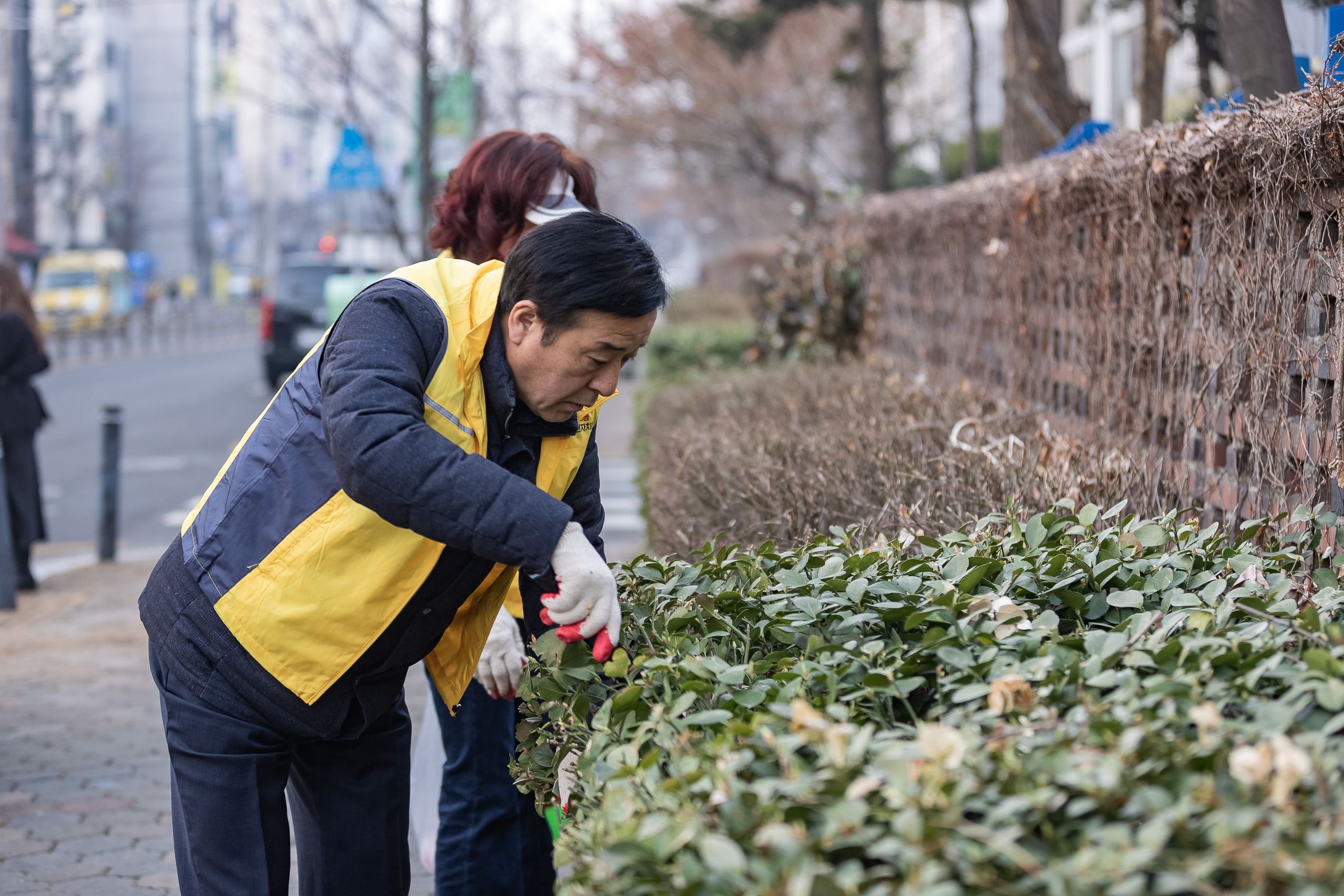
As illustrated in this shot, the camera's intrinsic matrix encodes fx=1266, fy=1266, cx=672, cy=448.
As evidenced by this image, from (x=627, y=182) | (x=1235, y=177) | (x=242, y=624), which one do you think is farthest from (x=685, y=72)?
(x=242, y=624)

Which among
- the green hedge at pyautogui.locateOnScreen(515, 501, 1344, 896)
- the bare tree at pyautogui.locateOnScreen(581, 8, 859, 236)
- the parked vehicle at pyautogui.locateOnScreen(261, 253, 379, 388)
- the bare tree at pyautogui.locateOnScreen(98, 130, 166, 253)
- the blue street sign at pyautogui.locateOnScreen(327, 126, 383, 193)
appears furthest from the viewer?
the bare tree at pyautogui.locateOnScreen(98, 130, 166, 253)

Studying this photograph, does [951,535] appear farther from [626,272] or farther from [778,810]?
[778,810]

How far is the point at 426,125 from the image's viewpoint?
1159 cm

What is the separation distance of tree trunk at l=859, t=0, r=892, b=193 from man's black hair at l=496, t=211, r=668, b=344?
13.5 m

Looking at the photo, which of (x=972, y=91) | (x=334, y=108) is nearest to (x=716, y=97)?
(x=334, y=108)

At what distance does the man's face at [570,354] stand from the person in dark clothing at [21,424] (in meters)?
7.08

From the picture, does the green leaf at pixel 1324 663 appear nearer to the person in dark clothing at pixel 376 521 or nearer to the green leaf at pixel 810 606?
the green leaf at pixel 810 606

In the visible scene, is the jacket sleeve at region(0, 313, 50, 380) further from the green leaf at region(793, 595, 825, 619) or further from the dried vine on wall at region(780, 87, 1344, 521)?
the green leaf at region(793, 595, 825, 619)

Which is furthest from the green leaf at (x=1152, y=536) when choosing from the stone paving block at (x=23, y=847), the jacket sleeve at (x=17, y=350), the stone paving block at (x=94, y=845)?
the jacket sleeve at (x=17, y=350)

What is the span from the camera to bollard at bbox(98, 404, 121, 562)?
849cm

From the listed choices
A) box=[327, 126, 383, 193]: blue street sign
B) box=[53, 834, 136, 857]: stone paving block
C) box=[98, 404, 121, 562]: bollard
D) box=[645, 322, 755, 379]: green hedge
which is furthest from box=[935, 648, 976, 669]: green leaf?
box=[327, 126, 383, 193]: blue street sign

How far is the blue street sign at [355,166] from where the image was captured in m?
12.4

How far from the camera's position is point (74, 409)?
18.2 meters

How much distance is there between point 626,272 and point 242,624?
84 centimetres
